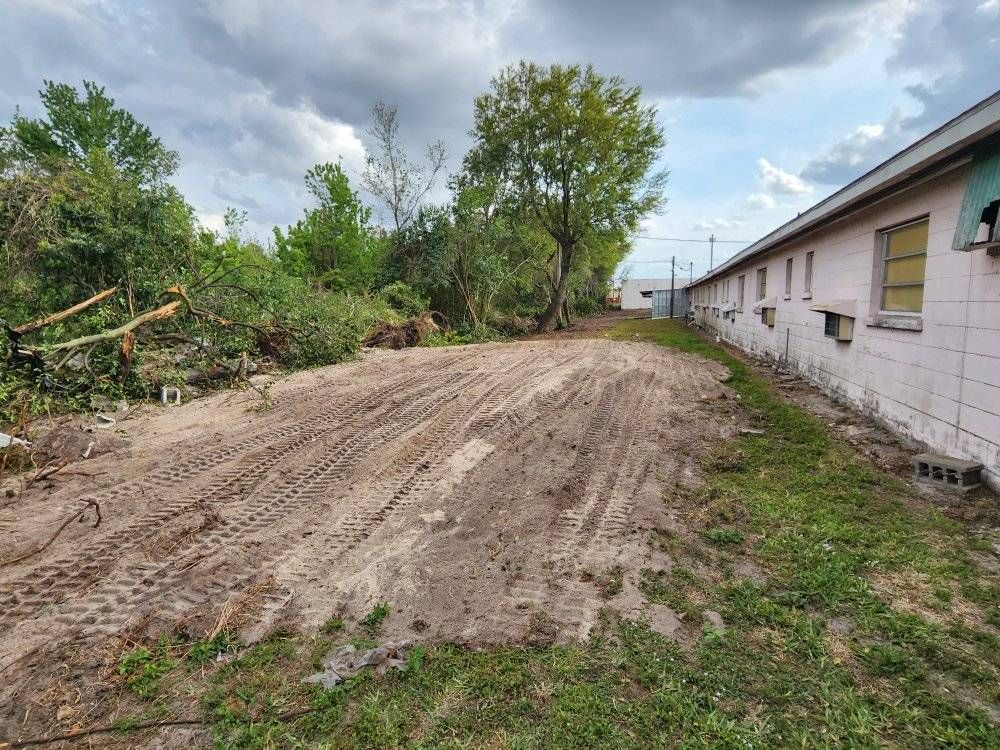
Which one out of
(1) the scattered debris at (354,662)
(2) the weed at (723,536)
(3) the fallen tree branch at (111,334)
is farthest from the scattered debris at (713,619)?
(3) the fallen tree branch at (111,334)

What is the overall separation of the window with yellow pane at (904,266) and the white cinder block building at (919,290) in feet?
0.07

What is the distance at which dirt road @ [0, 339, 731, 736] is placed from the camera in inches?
100

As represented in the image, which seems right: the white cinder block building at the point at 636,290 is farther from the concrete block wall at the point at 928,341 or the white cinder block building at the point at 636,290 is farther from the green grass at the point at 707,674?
the green grass at the point at 707,674

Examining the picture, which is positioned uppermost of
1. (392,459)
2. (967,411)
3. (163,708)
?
(967,411)

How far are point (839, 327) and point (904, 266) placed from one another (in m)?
1.33

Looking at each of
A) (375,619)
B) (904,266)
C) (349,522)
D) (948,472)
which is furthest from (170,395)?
(904,266)

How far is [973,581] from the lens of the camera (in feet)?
9.09

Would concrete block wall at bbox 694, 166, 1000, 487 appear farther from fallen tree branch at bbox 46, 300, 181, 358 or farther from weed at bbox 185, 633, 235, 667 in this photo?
fallen tree branch at bbox 46, 300, 181, 358

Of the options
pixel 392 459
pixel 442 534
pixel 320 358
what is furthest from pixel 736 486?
pixel 320 358

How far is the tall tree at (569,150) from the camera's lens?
19.7 metres

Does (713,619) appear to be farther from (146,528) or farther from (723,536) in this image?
(146,528)

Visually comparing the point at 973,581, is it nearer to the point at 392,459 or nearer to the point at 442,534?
the point at 442,534

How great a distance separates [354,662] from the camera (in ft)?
7.38

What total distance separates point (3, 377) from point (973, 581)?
29.1 ft
